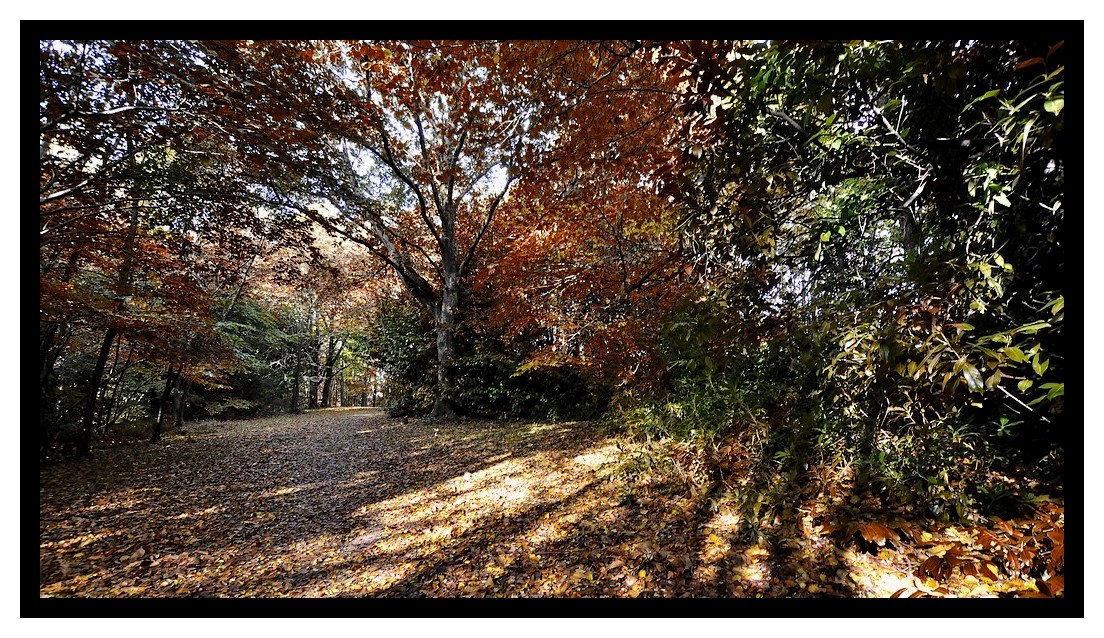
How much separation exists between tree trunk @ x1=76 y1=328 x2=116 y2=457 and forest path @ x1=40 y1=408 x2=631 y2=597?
0.29 feet

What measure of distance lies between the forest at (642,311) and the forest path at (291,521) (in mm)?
16

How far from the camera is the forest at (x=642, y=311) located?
143 cm

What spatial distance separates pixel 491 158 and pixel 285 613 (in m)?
3.07

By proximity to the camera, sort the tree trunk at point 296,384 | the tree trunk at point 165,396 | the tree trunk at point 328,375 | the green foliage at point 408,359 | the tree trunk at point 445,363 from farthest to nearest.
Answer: the green foliage at point 408,359, the tree trunk at point 445,363, the tree trunk at point 328,375, the tree trunk at point 296,384, the tree trunk at point 165,396

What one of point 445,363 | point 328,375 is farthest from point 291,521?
point 445,363

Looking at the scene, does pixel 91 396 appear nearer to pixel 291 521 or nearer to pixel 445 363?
pixel 291 521

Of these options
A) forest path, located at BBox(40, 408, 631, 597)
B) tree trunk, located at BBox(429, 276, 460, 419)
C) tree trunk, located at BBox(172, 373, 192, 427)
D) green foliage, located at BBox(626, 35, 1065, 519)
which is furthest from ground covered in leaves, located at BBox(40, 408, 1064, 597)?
tree trunk, located at BBox(429, 276, 460, 419)

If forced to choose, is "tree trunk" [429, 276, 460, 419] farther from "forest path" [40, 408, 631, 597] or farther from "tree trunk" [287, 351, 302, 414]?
"forest path" [40, 408, 631, 597]

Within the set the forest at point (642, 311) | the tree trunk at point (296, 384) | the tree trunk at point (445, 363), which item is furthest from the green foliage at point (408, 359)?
the forest at point (642, 311)

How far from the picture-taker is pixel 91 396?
1.88 m

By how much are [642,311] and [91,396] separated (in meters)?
3.04

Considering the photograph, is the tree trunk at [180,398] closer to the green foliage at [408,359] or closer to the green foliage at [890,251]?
the green foliage at [890,251]

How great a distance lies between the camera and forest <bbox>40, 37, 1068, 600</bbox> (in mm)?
1434
